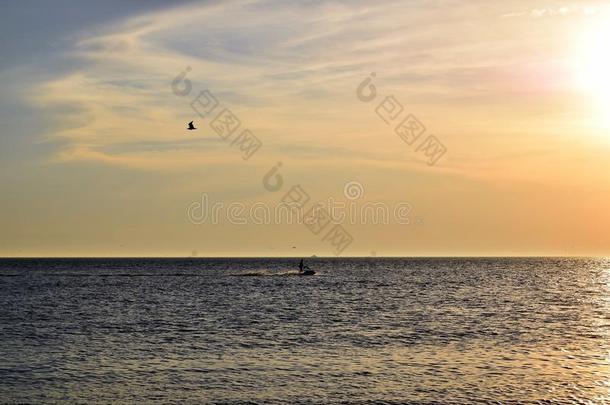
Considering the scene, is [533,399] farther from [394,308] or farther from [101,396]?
[394,308]

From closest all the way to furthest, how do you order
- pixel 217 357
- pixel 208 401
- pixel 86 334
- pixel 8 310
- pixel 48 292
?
pixel 208 401 → pixel 217 357 → pixel 86 334 → pixel 8 310 → pixel 48 292

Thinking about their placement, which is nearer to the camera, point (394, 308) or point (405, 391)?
point (405, 391)

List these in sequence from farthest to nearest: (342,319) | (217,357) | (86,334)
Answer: (342,319) < (86,334) < (217,357)

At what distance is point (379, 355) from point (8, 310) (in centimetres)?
5344

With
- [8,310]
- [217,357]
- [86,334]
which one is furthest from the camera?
[8,310]

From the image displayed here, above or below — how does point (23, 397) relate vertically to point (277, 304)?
below

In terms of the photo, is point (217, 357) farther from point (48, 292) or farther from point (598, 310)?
point (48, 292)

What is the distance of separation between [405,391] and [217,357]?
15239 millimetres

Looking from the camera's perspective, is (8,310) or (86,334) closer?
(86,334)

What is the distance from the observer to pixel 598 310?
290ft

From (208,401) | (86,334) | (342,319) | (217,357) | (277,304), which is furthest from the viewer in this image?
(277,304)

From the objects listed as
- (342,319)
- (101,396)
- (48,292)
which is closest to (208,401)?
(101,396)

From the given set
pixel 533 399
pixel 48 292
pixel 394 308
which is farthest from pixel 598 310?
pixel 48 292

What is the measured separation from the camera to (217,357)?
49.0 meters
